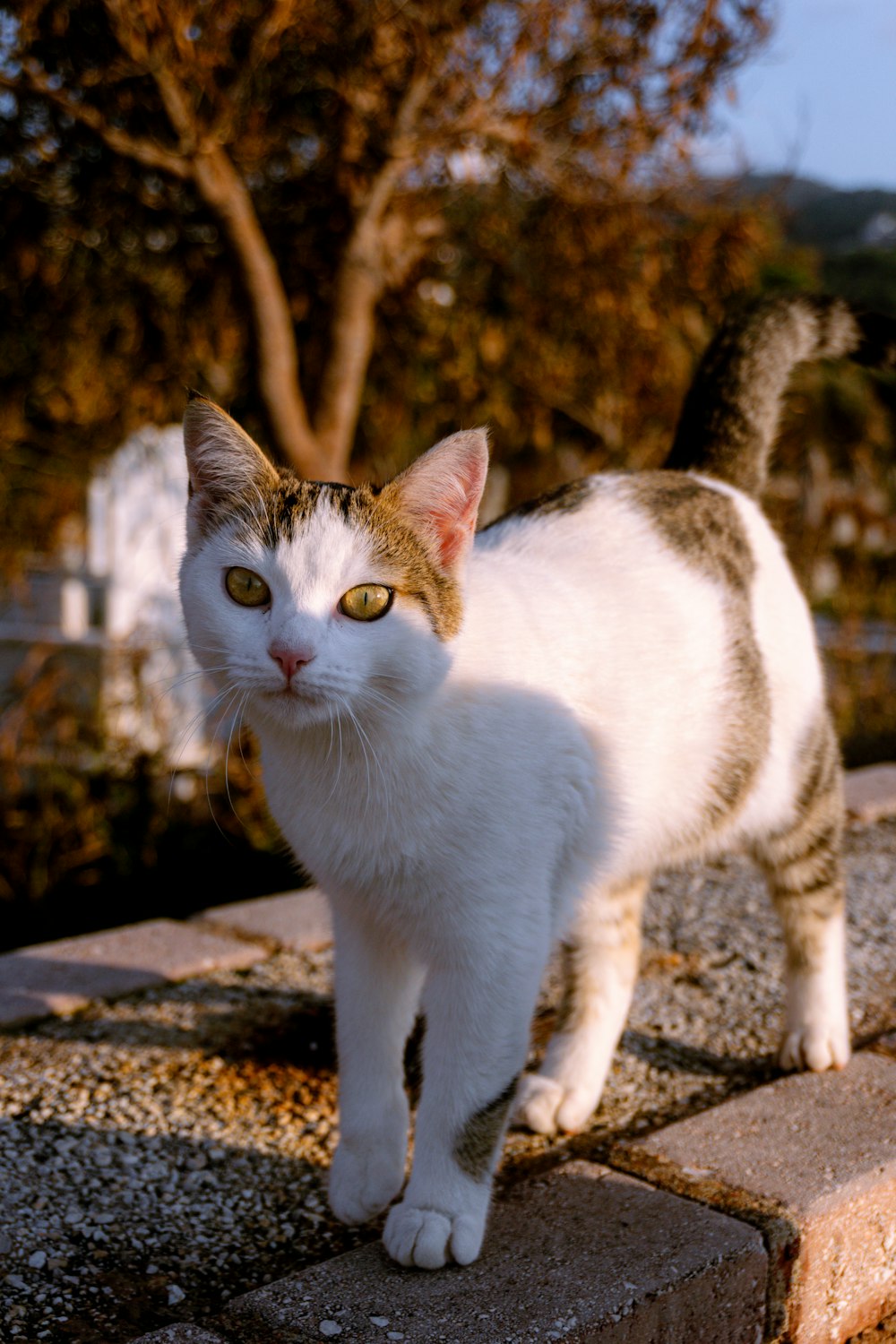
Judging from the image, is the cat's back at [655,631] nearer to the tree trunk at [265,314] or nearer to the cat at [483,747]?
the cat at [483,747]

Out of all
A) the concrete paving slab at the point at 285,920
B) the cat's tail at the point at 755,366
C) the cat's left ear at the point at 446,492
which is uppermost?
the cat's tail at the point at 755,366

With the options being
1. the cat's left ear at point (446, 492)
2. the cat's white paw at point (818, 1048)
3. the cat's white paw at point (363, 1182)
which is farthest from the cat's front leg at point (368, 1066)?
the cat's white paw at point (818, 1048)

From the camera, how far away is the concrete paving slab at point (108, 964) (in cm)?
271

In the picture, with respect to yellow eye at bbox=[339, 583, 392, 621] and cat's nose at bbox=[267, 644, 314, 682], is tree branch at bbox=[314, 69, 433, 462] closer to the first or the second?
yellow eye at bbox=[339, 583, 392, 621]

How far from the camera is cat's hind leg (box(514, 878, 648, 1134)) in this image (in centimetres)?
229

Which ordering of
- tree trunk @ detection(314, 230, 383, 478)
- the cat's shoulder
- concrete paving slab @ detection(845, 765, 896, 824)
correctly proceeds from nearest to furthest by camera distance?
1. the cat's shoulder
2. tree trunk @ detection(314, 230, 383, 478)
3. concrete paving slab @ detection(845, 765, 896, 824)

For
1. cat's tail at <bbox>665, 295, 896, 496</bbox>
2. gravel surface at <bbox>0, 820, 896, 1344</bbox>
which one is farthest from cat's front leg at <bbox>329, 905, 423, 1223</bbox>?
cat's tail at <bbox>665, 295, 896, 496</bbox>

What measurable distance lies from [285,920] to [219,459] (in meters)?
1.67

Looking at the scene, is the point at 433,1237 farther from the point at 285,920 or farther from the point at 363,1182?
the point at 285,920

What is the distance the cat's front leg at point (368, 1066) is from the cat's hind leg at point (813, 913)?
0.85m

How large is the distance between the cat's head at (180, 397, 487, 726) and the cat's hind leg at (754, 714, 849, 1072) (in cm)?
102

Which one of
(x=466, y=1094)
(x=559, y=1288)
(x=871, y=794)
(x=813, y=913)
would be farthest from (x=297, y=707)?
(x=871, y=794)

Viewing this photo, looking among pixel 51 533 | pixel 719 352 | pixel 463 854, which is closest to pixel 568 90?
pixel 719 352

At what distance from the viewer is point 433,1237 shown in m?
1.73
